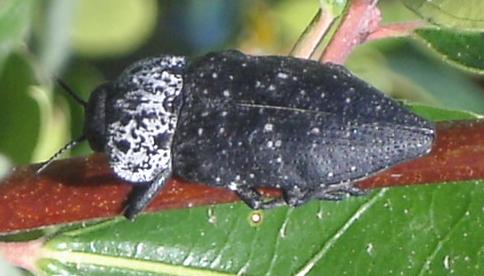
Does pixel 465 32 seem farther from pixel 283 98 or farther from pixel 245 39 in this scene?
pixel 245 39


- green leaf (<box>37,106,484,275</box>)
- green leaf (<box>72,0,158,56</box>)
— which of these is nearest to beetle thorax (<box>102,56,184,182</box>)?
green leaf (<box>37,106,484,275</box>)

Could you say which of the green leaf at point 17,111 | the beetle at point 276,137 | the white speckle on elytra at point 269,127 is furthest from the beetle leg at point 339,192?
the green leaf at point 17,111

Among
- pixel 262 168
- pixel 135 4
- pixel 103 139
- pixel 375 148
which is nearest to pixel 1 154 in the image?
pixel 103 139

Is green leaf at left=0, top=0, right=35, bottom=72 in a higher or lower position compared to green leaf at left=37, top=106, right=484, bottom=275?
higher

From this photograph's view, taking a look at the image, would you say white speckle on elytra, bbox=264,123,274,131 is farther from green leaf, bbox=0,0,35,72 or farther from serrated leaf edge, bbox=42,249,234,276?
green leaf, bbox=0,0,35,72

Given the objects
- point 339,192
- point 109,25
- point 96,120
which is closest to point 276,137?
point 339,192

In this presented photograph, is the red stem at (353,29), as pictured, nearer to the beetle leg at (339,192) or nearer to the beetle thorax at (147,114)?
the beetle leg at (339,192)
